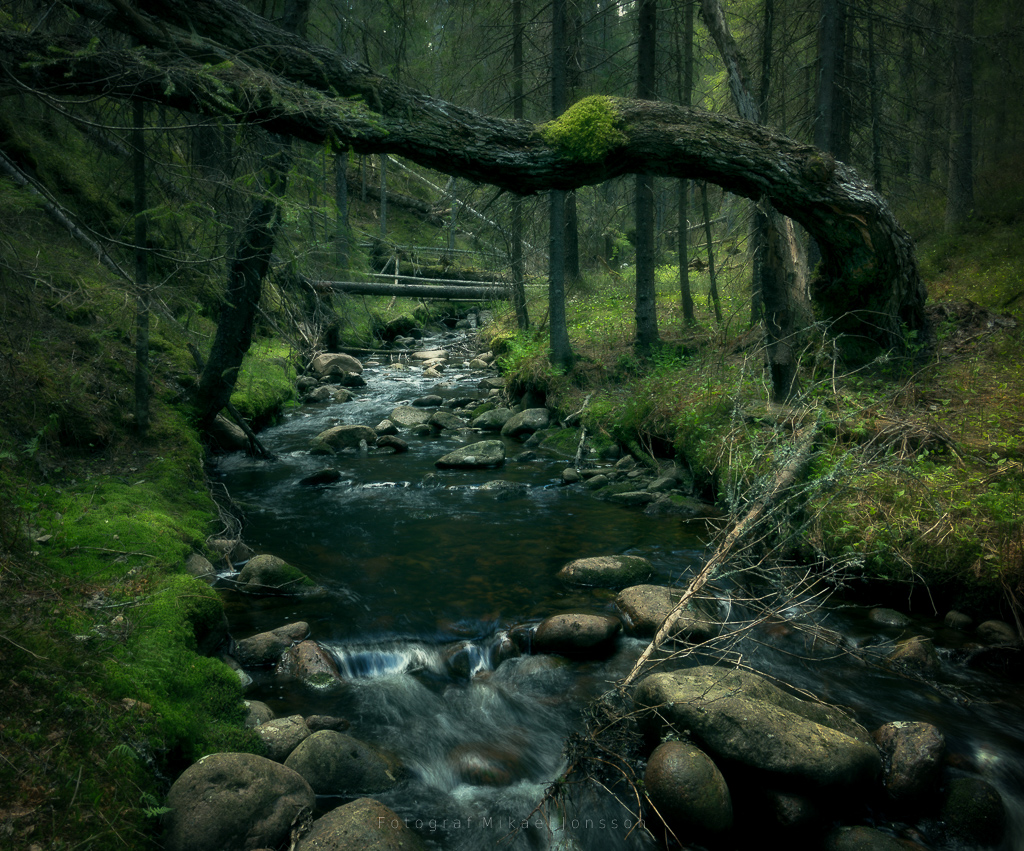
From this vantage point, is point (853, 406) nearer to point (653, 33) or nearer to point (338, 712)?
point (338, 712)

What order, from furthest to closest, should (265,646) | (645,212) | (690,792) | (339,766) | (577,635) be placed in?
1. (645,212)
2. (577,635)
3. (265,646)
4. (339,766)
5. (690,792)

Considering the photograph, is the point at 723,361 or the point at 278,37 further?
the point at 723,361

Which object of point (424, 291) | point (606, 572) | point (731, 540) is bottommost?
point (606, 572)

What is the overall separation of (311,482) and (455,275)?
49.8 ft

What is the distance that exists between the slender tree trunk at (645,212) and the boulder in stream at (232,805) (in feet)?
32.4

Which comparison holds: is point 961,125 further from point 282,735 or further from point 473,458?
point 282,735

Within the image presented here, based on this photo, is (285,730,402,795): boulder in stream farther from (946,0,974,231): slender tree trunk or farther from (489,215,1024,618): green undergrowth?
(946,0,974,231): slender tree trunk

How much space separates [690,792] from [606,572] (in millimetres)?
2999

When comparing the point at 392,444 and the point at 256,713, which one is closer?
the point at 256,713

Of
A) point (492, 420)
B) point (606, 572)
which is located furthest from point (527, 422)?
point (606, 572)

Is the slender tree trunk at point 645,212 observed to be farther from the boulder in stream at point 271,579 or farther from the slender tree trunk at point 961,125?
the boulder in stream at point 271,579

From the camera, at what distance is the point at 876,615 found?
5.48 meters

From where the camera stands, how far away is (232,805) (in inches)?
119

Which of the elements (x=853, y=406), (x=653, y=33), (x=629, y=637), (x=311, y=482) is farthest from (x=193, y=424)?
(x=653, y=33)
